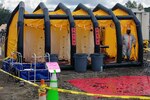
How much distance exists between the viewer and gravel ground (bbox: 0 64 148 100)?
A: 10641 mm

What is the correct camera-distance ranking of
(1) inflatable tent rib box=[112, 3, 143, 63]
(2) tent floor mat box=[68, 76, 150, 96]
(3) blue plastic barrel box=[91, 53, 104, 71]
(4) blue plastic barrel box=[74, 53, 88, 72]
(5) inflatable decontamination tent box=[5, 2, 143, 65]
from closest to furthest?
(2) tent floor mat box=[68, 76, 150, 96] → (4) blue plastic barrel box=[74, 53, 88, 72] → (3) blue plastic barrel box=[91, 53, 104, 71] → (5) inflatable decontamination tent box=[5, 2, 143, 65] → (1) inflatable tent rib box=[112, 3, 143, 63]

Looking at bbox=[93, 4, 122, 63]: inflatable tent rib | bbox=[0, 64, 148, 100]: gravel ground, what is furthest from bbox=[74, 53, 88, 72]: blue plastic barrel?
bbox=[93, 4, 122, 63]: inflatable tent rib

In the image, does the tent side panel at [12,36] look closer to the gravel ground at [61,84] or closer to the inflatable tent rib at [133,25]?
the gravel ground at [61,84]

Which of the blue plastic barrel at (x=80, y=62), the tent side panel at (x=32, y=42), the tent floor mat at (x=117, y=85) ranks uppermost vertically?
the tent side panel at (x=32, y=42)

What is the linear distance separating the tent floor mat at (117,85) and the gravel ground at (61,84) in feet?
1.91

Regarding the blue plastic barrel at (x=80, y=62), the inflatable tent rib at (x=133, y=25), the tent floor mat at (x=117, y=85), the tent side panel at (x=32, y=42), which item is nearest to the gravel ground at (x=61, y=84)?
the blue plastic barrel at (x=80, y=62)

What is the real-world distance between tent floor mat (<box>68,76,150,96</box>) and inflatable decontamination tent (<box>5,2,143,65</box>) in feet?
9.66

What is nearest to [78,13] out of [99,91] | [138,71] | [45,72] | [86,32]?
[86,32]

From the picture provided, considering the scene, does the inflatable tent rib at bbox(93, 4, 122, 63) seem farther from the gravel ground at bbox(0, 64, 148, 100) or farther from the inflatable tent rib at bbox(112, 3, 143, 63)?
the gravel ground at bbox(0, 64, 148, 100)

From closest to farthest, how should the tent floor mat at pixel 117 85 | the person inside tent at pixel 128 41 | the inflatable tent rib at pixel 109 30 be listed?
the tent floor mat at pixel 117 85, the inflatable tent rib at pixel 109 30, the person inside tent at pixel 128 41

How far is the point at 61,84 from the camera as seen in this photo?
1292cm

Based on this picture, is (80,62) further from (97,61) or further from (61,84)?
(61,84)

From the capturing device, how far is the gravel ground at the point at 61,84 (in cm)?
1064

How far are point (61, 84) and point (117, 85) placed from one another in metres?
2.01
